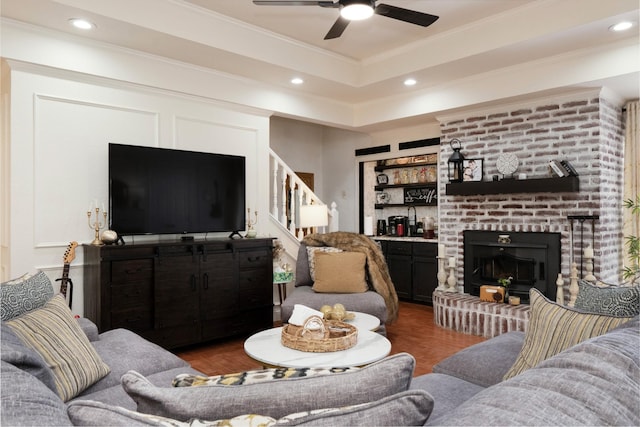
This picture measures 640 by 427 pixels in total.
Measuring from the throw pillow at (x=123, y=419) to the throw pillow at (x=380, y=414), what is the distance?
7cm

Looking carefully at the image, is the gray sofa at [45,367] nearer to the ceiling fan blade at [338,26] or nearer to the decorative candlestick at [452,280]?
the ceiling fan blade at [338,26]

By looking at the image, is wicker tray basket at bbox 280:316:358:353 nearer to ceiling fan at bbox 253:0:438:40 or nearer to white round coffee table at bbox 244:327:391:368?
white round coffee table at bbox 244:327:391:368

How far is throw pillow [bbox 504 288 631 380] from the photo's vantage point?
1.56 metres

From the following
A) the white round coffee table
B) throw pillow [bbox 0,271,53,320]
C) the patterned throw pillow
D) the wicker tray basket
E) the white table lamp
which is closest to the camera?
the patterned throw pillow

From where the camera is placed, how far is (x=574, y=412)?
757 mm

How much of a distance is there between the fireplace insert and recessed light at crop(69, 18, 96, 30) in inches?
173

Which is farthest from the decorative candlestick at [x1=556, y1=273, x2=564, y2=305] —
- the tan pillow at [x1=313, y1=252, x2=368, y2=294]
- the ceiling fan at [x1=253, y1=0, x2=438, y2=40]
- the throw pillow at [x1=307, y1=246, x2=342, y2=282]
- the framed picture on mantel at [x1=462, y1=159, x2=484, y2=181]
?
the ceiling fan at [x1=253, y1=0, x2=438, y2=40]

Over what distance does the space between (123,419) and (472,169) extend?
→ 498 cm

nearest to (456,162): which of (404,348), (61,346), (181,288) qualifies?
(404,348)

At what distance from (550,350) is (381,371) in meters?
1.01

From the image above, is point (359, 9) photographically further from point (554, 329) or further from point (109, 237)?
point (109, 237)

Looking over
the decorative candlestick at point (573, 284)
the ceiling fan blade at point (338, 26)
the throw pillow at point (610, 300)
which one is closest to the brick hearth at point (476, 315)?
the decorative candlestick at point (573, 284)

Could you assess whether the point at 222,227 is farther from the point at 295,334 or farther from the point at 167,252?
the point at 295,334

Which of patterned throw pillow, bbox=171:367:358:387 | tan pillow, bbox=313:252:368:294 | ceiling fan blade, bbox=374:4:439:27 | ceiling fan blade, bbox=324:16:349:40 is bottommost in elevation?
tan pillow, bbox=313:252:368:294
